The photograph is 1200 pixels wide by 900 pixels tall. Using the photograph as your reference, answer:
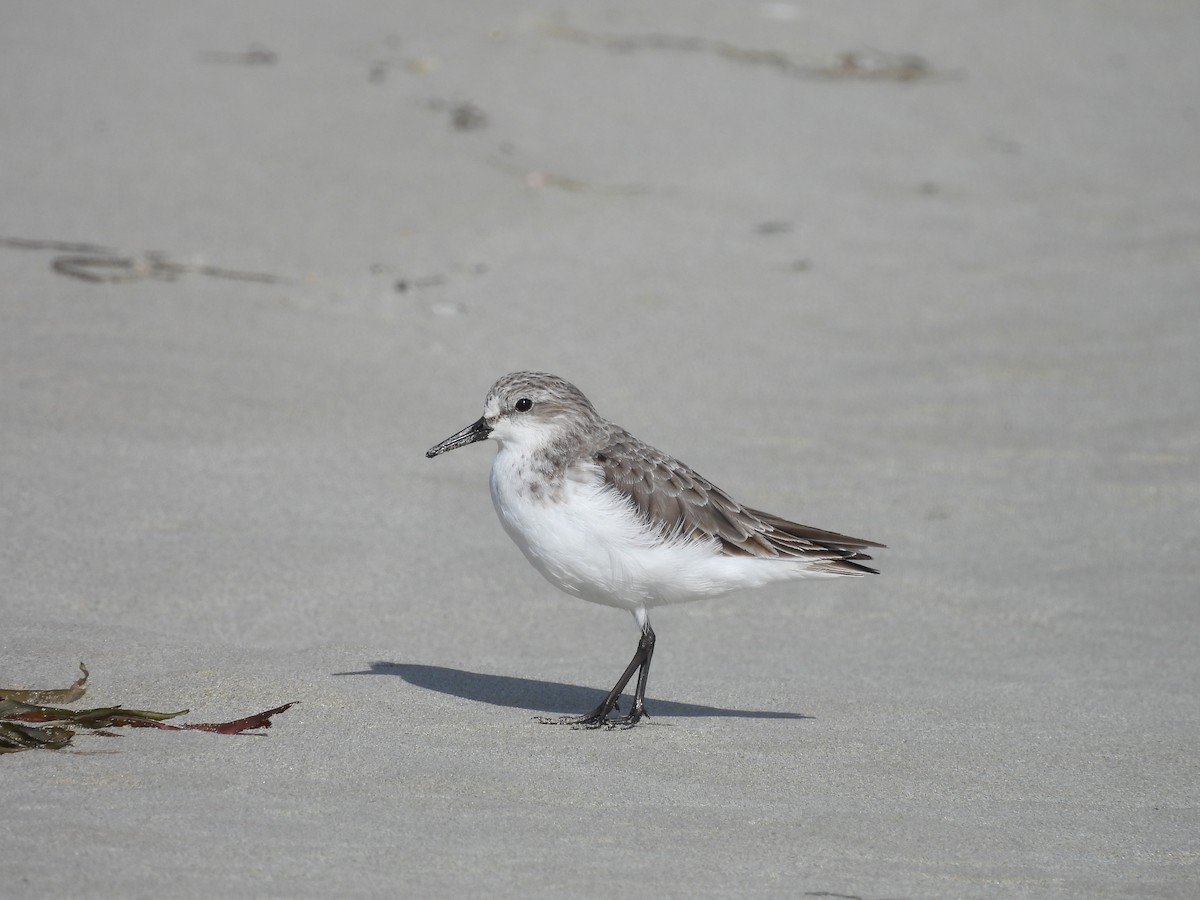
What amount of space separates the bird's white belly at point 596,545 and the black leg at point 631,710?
0.20 meters

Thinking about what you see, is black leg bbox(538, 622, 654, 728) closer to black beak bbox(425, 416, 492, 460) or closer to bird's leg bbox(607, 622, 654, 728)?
bird's leg bbox(607, 622, 654, 728)

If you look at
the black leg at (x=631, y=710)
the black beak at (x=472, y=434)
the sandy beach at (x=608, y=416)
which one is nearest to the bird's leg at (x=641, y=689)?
the black leg at (x=631, y=710)

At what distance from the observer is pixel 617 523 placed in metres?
5.17

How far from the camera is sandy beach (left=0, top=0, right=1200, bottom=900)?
13.9ft

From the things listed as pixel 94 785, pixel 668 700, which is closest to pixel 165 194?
pixel 668 700

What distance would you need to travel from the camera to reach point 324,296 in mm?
9086

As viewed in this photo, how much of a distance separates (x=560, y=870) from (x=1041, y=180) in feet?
31.8

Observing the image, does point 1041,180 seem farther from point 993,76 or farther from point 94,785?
point 94,785

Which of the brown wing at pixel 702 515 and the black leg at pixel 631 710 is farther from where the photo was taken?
the brown wing at pixel 702 515

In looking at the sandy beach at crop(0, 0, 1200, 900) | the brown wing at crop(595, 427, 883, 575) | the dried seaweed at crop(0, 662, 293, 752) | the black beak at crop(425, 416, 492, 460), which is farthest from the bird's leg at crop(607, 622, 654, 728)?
the dried seaweed at crop(0, 662, 293, 752)

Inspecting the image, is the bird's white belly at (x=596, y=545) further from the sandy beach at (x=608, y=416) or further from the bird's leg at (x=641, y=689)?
the sandy beach at (x=608, y=416)

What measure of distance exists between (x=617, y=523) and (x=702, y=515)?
0.38m

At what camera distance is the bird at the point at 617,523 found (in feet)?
16.9

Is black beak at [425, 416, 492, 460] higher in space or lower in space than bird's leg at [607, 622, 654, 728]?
higher
